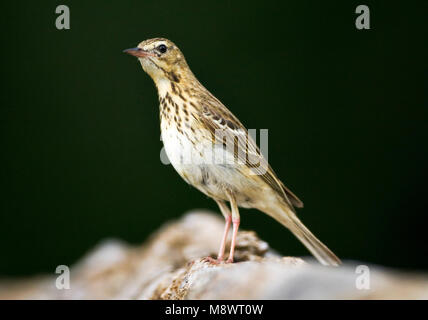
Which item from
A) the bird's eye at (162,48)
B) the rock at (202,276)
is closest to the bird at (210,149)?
the bird's eye at (162,48)

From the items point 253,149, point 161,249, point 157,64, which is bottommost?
point 161,249

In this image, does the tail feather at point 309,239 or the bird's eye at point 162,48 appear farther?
the tail feather at point 309,239

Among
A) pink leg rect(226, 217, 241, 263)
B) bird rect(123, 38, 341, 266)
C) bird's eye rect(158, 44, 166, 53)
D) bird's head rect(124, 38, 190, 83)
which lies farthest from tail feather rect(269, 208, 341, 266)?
bird's eye rect(158, 44, 166, 53)

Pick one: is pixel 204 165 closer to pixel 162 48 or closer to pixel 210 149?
pixel 210 149

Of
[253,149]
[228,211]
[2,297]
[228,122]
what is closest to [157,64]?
[228,122]

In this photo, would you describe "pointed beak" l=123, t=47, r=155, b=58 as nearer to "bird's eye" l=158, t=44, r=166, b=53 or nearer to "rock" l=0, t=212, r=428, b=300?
"bird's eye" l=158, t=44, r=166, b=53

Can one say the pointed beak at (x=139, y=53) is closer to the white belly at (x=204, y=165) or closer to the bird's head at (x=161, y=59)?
the bird's head at (x=161, y=59)

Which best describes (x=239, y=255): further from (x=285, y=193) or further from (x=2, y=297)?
(x=2, y=297)

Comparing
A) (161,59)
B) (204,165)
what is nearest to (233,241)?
(204,165)
